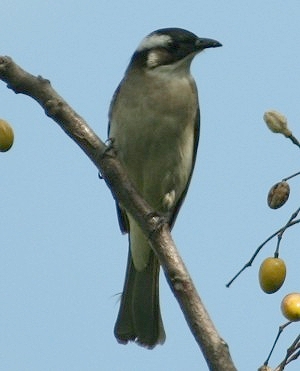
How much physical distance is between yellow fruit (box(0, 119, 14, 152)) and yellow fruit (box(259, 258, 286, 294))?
1.43 m

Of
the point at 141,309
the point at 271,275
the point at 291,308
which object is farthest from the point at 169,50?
the point at 291,308

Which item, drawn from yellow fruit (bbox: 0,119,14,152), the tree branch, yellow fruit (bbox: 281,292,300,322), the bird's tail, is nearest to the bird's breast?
the bird's tail

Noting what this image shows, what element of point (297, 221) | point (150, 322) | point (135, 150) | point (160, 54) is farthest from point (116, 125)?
point (297, 221)

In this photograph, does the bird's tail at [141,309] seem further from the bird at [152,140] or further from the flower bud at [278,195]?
the flower bud at [278,195]

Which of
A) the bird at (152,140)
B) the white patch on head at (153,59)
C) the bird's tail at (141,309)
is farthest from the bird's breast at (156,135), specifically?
the bird's tail at (141,309)

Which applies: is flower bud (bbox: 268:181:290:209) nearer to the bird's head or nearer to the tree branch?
the tree branch

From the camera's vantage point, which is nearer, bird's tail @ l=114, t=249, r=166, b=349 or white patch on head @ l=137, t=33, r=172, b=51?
Answer: bird's tail @ l=114, t=249, r=166, b=349

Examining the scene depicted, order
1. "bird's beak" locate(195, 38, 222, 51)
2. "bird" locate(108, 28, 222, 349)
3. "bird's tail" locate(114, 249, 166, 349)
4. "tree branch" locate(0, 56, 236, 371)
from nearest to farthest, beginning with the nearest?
"tree branch" locate(0, 56, 236, 371) → "bird's tail" locate(114, 249, 166, 349) → "bird" locate(108, 28, 222, 349) → "bird's beak" locate(195, 38, 222, 51)

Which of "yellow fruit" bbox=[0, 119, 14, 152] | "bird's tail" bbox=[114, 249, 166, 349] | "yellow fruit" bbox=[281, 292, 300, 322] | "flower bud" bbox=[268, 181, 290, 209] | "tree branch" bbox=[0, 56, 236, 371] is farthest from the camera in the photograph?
Answer: "bird's tail" bbox=[114, 249, 166, 349]

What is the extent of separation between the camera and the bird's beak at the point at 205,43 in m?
7.10

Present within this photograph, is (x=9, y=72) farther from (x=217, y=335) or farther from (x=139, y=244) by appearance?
(x=139, y=244)

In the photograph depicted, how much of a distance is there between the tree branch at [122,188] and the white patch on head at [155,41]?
3099 millimetres

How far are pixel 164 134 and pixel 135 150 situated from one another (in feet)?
0.86

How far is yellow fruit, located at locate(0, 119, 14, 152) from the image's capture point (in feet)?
15.0
